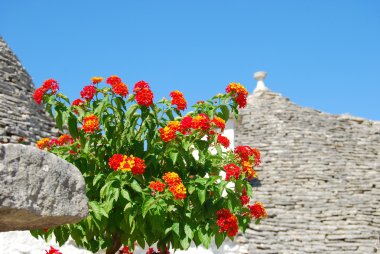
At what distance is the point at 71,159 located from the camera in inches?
223

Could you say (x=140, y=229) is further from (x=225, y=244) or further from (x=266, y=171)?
(x=266, y=171)

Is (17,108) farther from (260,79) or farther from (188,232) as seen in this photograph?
(188,232)

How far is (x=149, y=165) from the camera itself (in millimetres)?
5680

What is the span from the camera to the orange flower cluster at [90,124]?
534 cm

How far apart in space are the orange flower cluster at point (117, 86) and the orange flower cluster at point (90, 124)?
0.35 meters

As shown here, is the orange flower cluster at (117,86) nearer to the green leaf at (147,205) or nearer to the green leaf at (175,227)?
the green leaf at (147,205)

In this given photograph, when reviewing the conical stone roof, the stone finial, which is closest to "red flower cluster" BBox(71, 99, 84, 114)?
the conical stone roof

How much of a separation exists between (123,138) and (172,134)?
1.93 feet

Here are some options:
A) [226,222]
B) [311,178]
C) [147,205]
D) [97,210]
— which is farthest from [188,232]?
[311,178]

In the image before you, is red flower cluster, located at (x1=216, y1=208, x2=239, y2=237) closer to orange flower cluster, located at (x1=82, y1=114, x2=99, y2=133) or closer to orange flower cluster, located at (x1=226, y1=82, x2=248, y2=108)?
orange flower cluster, located at (x1=226, y1=82, x2=248, y2=108)

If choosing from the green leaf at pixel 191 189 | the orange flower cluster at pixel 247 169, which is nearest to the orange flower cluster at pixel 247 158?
the orange flower cluster at pixel 247 169

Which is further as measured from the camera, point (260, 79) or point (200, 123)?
point (260, 79)

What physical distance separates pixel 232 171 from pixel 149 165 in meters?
0.84

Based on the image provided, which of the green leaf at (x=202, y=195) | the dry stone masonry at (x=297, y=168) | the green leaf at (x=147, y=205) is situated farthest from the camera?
the dry stone masonry at (x=297, y=168)
